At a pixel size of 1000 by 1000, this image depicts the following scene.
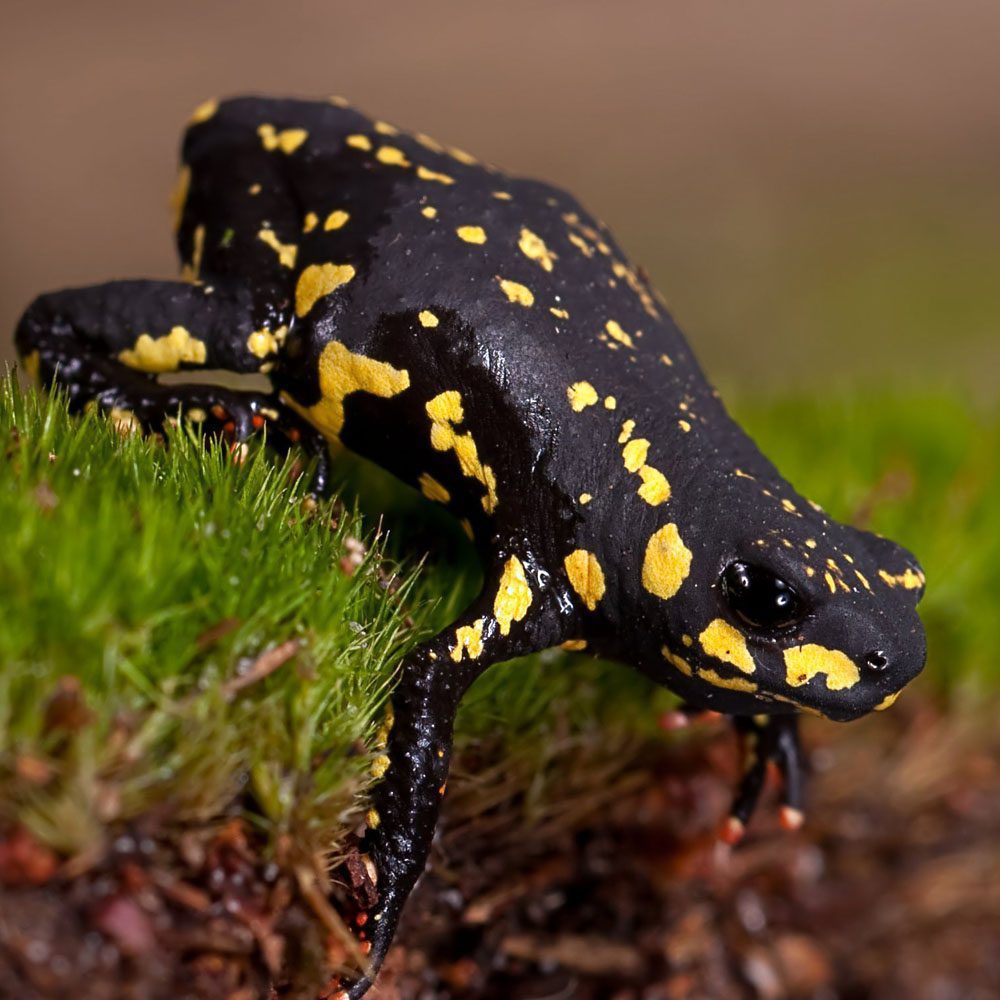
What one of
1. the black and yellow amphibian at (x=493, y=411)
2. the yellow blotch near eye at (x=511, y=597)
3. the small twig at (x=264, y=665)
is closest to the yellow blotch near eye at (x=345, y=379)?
the black and yellow amphibian at (x=493, y=411)

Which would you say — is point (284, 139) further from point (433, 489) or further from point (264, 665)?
point (264, 665)

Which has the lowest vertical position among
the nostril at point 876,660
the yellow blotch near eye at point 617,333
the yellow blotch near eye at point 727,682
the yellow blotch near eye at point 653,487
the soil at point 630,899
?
the soil at point 630,899

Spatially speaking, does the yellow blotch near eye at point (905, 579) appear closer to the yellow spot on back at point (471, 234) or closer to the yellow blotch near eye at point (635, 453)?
the yellow blotch near eye at point (635, 453)

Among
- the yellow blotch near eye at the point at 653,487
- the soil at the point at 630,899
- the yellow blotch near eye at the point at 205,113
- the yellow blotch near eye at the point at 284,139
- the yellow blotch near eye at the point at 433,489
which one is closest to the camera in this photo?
the soil at the point at 630,899

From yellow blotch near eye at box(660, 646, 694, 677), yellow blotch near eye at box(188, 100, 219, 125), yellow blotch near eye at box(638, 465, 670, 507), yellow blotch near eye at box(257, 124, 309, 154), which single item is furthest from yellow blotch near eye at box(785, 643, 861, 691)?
yellow blotch near eye at box(188, 100, 219, 125)

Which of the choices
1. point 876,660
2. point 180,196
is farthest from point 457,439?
point 180,196
